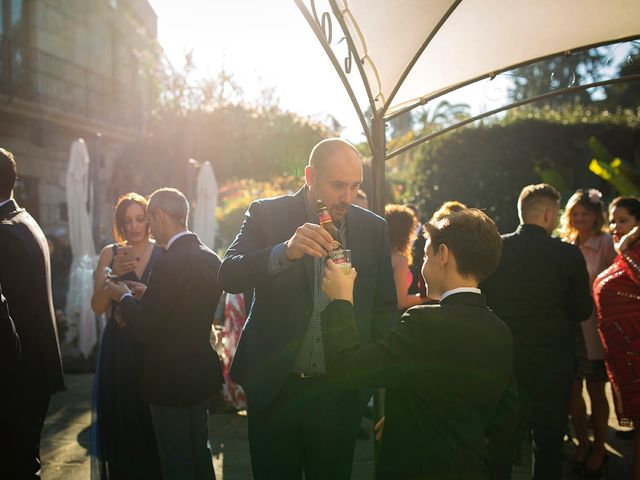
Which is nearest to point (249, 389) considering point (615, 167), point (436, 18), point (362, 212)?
point (362, 212)

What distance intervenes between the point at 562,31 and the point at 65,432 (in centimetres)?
501

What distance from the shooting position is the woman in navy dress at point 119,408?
11.9 ft

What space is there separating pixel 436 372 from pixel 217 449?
3.48m

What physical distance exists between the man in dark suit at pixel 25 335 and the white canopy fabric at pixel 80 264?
4.75 m

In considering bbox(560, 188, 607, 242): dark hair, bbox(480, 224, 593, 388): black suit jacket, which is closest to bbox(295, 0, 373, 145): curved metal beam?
bbox(480, 224, 593, 388): black suit jacket

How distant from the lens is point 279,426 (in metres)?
2.65

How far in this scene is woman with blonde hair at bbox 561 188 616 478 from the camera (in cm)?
446

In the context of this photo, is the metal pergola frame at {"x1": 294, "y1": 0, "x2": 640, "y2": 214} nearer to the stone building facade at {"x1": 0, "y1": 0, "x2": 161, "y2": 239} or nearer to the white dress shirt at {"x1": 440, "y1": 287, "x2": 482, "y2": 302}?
the white dress shirt at {"x1": 440, "y1": 287, "x2": 482, "y2": 302}

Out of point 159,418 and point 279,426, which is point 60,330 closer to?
point 159,418

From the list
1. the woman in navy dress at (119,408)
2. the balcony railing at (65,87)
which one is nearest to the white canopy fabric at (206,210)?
the woman in navy dress at (119,408)

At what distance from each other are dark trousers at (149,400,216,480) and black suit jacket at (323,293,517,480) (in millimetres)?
1508

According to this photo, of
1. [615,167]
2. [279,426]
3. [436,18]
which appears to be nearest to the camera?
[279,426]

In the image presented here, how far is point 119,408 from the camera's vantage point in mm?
3660

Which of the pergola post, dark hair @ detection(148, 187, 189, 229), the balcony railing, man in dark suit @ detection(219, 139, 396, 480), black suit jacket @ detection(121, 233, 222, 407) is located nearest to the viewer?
man in dark suit @ detection(219, 139, 396, 480)
